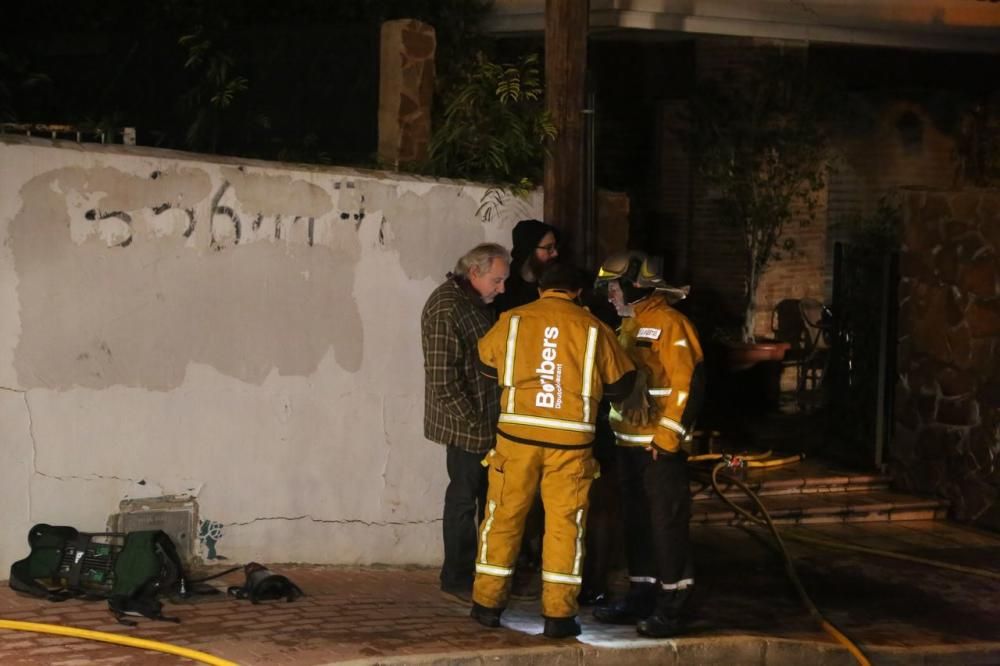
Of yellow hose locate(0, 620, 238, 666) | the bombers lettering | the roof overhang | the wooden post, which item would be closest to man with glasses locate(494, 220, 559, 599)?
the wooden post

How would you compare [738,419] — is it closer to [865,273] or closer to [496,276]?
[865,273]

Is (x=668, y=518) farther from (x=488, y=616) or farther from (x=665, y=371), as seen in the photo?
(x=488, y=616)

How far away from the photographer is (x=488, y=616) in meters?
7.77

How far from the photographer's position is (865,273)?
13164 mm

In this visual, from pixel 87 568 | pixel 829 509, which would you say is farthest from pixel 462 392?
pixel 829 509

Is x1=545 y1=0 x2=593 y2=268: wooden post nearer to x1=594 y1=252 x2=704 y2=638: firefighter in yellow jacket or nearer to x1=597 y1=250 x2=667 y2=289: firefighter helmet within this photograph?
x1=597 y1=250 x2=667 y2=289: firefighter helmet

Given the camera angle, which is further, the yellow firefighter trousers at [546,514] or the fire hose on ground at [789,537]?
the fire hose on ground at [789,537]

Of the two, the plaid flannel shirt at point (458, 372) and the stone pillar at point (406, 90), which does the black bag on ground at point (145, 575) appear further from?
the stone pillar at point (406, 90)

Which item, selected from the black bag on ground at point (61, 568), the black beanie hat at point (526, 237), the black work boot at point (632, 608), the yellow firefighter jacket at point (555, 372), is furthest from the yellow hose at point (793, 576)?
the black bag on ground at point (61, 568)

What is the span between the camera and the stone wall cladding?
11.5m

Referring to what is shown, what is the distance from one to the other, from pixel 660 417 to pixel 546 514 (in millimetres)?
889

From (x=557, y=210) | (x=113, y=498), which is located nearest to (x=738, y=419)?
(x=557, y=210)

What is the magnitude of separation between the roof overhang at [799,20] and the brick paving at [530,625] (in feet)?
17.9

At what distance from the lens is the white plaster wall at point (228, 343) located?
793 cm
